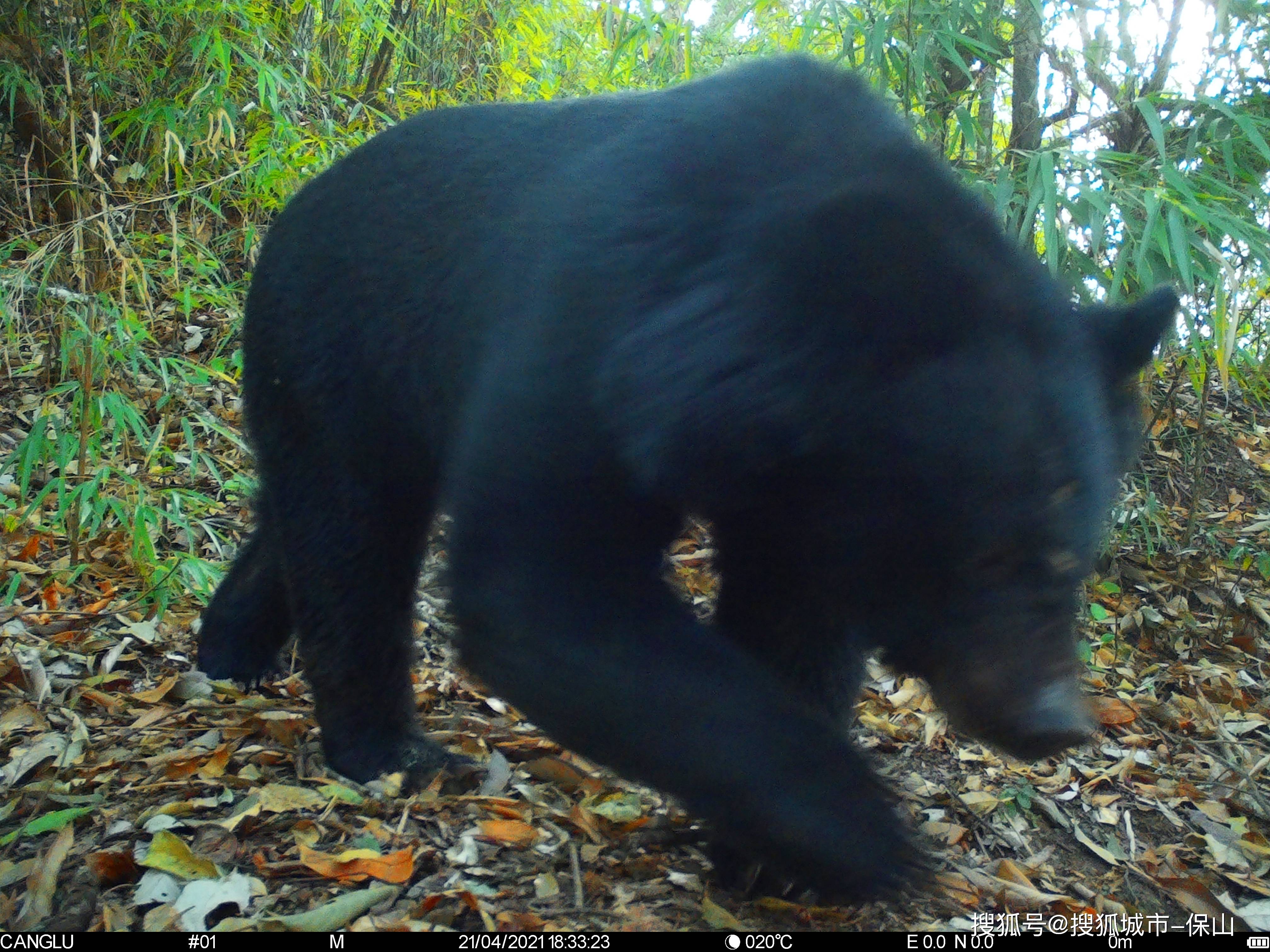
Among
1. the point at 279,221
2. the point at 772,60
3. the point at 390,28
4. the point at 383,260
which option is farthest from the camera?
the point at 390,28

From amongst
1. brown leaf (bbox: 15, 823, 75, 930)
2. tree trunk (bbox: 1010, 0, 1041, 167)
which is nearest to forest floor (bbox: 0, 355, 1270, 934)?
brown leaf (bbox: 15, 823, 75, 930)

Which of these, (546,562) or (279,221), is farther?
(279,221)

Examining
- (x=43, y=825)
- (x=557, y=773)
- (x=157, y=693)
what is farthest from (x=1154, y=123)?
(x=43, y=825)

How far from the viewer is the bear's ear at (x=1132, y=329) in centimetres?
201

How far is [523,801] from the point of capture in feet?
8.00

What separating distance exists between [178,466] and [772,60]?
2.98m

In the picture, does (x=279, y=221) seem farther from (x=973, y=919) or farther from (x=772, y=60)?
(x=973, y=919)

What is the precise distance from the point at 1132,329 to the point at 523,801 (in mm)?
1625

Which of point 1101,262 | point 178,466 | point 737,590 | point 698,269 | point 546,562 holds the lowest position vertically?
point 178,466

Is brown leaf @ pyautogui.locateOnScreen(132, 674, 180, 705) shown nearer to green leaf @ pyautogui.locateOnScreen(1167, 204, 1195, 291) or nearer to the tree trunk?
green leaf @ pyautogui.locateOnScreen(1167, 204, 1195, 291)

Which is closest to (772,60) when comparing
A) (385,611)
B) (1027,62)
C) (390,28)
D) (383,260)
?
(383,260)

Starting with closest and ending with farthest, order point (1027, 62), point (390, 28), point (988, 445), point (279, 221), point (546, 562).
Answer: point (988, 445) → point (546, 562) → point (279, 221) → point (1027, 62) → point (390, 28)

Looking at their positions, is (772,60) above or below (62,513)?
above

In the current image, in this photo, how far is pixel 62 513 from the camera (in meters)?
3.25
